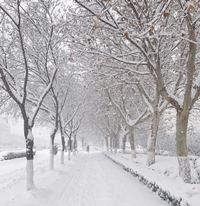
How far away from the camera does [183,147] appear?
6383 mm

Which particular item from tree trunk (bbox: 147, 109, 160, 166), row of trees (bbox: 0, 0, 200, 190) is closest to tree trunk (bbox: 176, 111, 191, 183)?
row of trees (bbox: 0, 0, 200, 190)

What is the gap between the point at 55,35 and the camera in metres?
8.77

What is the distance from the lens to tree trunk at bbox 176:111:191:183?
6.16 m

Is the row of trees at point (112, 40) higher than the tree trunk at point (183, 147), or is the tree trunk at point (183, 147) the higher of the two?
the row of trees at point (112, 40)

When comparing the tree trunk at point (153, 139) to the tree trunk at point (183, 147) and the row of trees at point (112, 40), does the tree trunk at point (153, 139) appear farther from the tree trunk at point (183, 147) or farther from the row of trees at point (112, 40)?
the tree trunk at point (183, 147)

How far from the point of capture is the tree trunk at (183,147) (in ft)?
20.2

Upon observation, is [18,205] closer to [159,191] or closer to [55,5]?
[159,191]

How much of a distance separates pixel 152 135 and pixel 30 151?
6.90 m

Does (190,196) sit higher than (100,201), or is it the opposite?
(190,196)

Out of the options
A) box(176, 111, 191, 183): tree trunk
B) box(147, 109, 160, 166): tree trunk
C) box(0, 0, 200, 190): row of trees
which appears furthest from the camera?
box(147, 109, 160, 166): tree trunk

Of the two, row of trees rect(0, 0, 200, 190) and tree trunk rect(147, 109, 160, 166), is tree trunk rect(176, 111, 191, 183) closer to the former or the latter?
row of trees rect(0, 0, 200, 190)

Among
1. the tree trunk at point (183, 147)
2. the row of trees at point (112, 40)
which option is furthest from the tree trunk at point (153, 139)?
the tree trunk at point (183, 147)

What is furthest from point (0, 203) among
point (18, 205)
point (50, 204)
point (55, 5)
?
point (55, 5)

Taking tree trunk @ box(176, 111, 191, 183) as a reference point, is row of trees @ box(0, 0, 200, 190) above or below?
above
